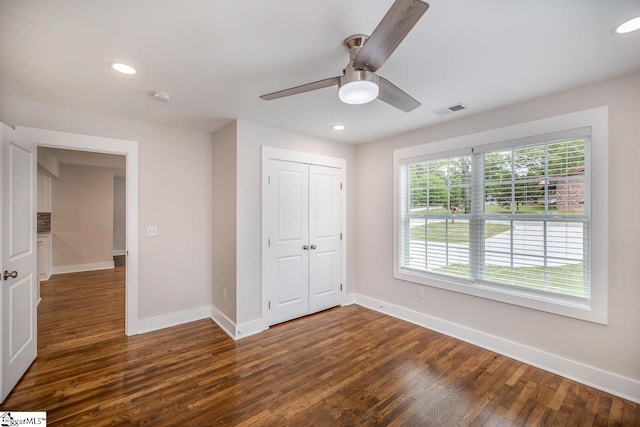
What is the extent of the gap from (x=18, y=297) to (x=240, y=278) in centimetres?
179

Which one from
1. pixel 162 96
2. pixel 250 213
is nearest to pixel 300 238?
pixel 250 213

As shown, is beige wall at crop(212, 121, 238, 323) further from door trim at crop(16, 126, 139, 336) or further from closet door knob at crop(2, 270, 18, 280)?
closet door knob at crop(2, 270, 18, 280)

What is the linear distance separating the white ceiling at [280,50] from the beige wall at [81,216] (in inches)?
197

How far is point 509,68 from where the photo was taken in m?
2.04

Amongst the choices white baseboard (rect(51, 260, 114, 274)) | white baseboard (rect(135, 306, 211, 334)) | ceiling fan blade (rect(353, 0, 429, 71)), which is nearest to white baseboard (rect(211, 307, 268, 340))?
white baseboard (rect(135, 306, 211, 334))

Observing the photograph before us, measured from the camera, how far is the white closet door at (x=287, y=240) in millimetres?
3436

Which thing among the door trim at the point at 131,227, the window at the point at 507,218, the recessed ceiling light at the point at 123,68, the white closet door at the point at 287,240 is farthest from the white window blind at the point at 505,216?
the door trim at the point at 131,227

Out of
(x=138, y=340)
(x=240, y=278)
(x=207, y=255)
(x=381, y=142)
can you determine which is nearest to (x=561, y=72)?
(x=381, y=142)

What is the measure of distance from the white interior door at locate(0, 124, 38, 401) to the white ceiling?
609 millimetres

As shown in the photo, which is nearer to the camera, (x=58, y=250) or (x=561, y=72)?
(x=561, y=72)

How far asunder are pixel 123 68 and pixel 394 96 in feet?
6.38

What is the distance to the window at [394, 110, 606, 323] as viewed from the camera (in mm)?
2379

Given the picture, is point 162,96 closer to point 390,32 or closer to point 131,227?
point 131,227

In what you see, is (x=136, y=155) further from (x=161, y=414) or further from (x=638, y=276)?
(x=638, y=276)
